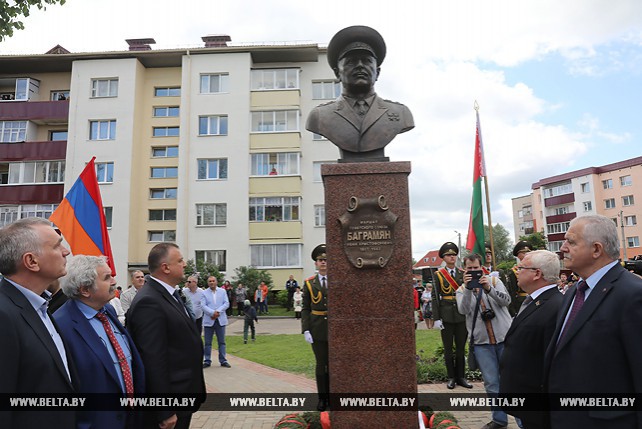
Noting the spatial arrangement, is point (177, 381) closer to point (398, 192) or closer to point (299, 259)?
point (398, 192)

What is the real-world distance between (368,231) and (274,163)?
2623 cm

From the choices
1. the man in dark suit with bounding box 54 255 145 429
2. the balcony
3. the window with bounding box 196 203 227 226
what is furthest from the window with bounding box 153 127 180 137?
the man in dark suit with bounding box 54 255 145 429

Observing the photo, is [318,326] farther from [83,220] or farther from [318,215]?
[318,215]

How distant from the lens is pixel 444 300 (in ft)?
24.9

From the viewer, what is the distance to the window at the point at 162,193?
31.6 m

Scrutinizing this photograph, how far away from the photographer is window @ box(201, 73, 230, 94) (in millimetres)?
30984

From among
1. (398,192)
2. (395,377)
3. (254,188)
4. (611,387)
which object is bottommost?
(395,377)

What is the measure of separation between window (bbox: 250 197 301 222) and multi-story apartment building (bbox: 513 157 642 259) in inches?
1513

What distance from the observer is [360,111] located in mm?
5320

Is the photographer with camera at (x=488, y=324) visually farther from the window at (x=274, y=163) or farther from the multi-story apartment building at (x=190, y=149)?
the window at (x=274, y=163)

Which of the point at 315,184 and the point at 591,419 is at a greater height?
the point at 315,184

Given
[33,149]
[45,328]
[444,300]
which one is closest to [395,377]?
[45,328]

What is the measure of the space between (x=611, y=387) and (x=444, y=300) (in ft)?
16.2

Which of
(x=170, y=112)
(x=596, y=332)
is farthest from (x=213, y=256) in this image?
(x=596, y=332)
